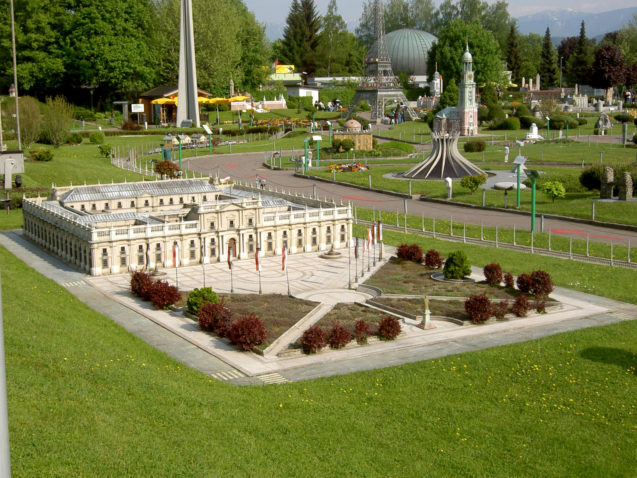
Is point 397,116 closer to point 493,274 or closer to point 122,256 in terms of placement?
point 122,256

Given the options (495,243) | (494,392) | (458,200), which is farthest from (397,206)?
(494,392)

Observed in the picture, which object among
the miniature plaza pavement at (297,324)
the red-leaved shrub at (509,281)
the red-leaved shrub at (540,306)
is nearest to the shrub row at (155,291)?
the miniature plaza pavement at (297,324)

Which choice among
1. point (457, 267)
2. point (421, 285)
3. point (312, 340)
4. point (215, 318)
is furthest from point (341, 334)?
Result: point (457, 267)

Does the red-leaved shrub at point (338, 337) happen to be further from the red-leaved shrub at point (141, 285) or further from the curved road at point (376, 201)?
the curved road at point (376, 201)

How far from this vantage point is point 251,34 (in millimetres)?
183500

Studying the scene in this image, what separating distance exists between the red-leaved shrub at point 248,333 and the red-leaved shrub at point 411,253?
2131 centimetres

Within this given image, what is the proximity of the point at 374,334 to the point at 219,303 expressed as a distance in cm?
942

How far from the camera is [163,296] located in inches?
1896

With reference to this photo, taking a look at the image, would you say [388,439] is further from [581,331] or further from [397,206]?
[397,206]

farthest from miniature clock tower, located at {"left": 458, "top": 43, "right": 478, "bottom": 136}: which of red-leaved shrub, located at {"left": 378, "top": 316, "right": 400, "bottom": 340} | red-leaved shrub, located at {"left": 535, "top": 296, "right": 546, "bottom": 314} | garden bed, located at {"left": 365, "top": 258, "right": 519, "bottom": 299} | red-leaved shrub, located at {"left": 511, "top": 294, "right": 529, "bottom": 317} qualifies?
red-leaved shrub, located at {"left": 378, "top": 316, "right": 400, "bottom": 340}

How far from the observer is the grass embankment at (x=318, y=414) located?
25.3m

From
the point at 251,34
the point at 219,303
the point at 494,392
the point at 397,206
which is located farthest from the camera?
the point at 251,34

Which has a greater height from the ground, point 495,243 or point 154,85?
point 154,85

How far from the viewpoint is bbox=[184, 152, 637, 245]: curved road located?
2884 inches
